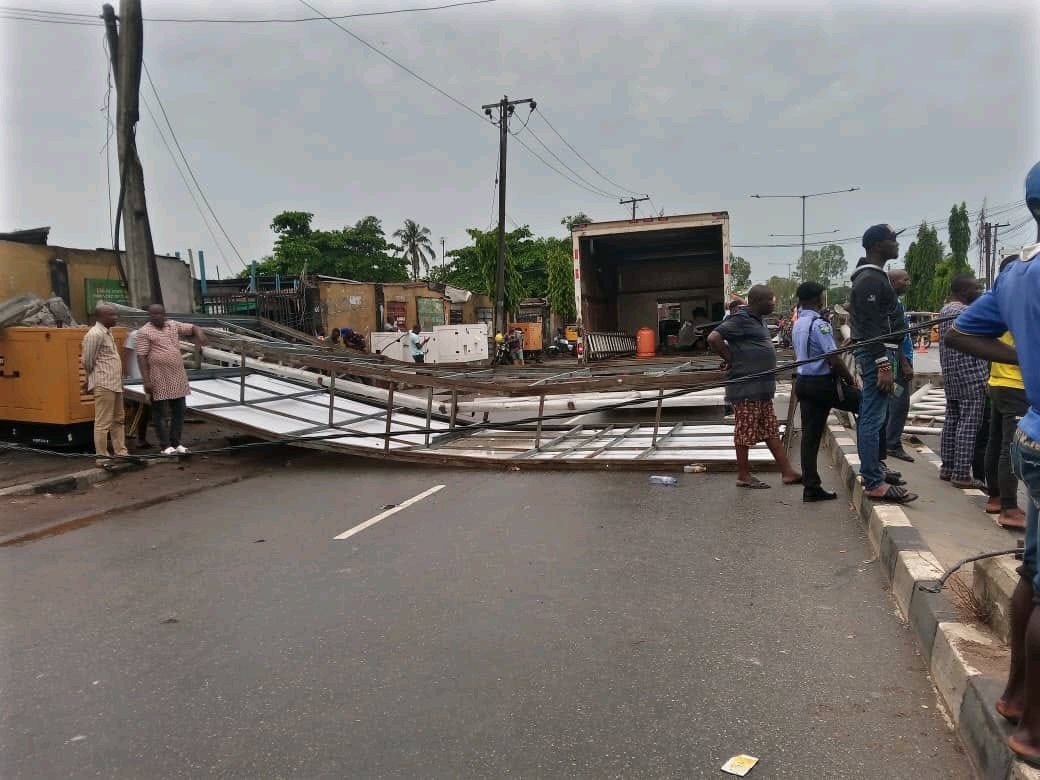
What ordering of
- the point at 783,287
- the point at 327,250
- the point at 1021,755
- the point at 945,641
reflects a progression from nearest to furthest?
the point at 1021,755 → the point at 945,641 → the point at 327,250 → the point at 783,287

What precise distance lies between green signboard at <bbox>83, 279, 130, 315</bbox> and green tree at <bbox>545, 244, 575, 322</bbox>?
81.5 ft

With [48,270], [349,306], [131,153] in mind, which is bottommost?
[349,306]

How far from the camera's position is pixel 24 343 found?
8547 millimetres

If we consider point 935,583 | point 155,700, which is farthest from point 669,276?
point 155,700

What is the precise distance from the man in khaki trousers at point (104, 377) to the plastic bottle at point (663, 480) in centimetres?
592

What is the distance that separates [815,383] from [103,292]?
14.3 meters

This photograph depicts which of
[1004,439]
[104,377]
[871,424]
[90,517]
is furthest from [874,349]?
[104,377]

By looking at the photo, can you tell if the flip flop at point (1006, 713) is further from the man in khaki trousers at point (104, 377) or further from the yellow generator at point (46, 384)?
the yellow generator at point (46, 384)

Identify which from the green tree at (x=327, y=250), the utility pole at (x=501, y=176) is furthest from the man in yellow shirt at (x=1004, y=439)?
the green tree at (x=327, y=250)

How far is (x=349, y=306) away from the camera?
1056 inches

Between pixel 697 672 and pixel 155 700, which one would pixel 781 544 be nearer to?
pixel 697 672

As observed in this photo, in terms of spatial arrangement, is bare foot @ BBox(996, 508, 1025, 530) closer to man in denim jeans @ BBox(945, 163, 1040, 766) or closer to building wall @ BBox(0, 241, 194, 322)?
man in denim jeans @ BBox(945, 163, 1040, 766)

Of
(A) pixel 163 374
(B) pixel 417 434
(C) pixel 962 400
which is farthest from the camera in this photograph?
(B) pixel 417 434

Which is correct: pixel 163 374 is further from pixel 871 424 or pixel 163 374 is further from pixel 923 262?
pixel 923 262
